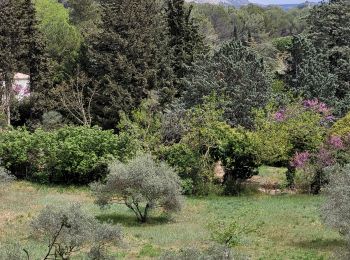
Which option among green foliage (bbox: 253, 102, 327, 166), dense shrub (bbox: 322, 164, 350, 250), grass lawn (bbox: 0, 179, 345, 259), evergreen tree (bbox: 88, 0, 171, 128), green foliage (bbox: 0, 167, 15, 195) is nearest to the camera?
dense shrub (bbox: 322, 164, 350, 250)

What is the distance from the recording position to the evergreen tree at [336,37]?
145 ft

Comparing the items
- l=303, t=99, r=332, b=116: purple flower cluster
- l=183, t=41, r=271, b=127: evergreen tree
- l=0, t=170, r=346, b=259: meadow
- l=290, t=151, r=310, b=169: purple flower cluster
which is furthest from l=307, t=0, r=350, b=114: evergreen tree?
l=0, t=170, r=346, b=259: meadow

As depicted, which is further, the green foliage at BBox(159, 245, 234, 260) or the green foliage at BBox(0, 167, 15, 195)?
the green foliage at BBox(0, 167, 15, 195)

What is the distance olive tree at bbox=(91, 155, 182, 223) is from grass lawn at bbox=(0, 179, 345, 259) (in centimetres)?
81

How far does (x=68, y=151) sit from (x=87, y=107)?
1238 cm

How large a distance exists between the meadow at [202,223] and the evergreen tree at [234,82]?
28.7 ft

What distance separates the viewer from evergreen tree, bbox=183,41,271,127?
1501 inches

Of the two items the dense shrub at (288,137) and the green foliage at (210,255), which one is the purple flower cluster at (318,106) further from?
the green foliage at (210,255)

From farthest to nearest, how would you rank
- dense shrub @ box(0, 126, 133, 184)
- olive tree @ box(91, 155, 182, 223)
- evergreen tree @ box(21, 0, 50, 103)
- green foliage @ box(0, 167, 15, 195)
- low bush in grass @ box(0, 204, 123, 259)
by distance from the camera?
1. evergreen tree @ box(21, 0, 50, 103)
2. dense shrub @ box(0, 126, 133, 184)
3. green foliage @ box(0, 167, 15, 195)
4. olive tree @ box(91, 155, 182, 223)
5. low bush in grass @ box(0, 204, 123, 259)

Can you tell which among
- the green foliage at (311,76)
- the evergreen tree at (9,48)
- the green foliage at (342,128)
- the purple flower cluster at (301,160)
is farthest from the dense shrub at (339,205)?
the evergreen tree at (9,48)

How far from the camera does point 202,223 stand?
22312 mm

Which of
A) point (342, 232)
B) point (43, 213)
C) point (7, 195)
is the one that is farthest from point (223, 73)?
point (43, 213)

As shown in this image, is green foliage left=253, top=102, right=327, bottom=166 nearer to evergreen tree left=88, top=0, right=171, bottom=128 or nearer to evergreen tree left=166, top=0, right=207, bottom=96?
evergreen tree left=88, top=0, right=171, bottom=128

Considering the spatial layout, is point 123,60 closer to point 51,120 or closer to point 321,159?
point 51,120
